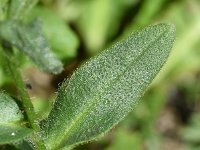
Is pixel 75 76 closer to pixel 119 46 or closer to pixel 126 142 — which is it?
pixel 119 46

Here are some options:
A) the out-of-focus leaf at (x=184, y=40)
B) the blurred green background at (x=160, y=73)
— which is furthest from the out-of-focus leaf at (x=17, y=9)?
the out-of-focus leaf at (x=184, y=40)

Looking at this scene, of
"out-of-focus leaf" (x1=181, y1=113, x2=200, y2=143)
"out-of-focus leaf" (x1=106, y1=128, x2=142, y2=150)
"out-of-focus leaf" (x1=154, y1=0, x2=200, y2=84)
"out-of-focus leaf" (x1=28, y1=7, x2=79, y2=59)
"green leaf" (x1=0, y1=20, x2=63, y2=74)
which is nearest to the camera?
"green leaf" (x1=0, y1=20, x2=63, y2=74)

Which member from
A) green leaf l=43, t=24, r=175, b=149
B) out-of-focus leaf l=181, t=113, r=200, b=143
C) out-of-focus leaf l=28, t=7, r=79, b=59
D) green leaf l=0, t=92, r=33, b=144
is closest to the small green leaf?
green leaf l=0, t=92, r=33, b=144

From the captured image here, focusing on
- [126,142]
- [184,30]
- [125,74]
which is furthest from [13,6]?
[184,30]

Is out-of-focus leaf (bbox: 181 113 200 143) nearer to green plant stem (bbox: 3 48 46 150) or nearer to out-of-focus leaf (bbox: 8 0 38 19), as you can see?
green plant stem (bbox: 3 48 46 150)

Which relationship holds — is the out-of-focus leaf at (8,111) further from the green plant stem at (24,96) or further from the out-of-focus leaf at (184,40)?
the out-of-focus leaf at (184,40)
